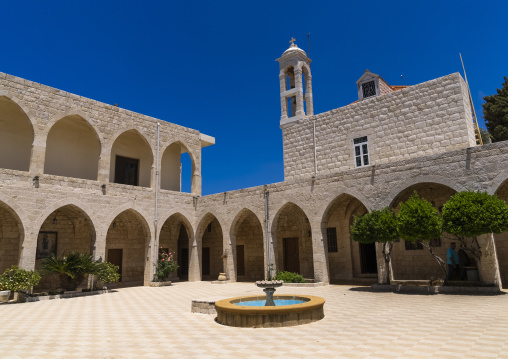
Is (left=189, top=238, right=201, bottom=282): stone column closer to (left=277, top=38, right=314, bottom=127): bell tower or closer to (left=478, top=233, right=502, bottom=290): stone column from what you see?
(left=277, top=38, right=314, bottom=127): bell tower

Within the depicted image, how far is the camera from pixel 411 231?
9.43 m

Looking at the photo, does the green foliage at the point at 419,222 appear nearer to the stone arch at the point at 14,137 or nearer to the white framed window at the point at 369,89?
the white framed window at the point at 369,89

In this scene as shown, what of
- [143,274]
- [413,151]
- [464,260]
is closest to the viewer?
[464,260]

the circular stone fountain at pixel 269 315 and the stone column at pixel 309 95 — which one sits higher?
the stone column at pixel 309 95

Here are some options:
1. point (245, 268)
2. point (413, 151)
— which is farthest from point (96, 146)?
point (413, 151)

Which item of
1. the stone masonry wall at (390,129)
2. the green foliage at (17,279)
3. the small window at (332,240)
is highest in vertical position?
the stone masonry wall at (390,129)

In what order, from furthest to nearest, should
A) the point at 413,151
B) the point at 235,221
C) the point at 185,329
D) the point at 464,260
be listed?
the point at 235,221 < the point at 413,151 < the point at 464,260 < the point at 185,329

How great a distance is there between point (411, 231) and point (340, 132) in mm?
6499

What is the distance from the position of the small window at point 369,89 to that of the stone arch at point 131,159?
9939mm

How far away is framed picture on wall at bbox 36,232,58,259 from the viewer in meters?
13.6

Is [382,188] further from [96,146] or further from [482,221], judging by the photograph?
[96,146]

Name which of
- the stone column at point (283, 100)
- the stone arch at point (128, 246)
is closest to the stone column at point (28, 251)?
the stone arch at point (128, 246)

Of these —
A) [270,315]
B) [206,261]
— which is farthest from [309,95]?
[270,315]

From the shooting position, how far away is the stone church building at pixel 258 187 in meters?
11.7
